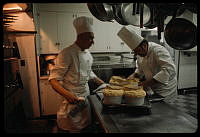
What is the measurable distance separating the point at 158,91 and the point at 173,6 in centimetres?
90

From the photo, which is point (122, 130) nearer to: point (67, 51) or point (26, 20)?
point (67, 51)

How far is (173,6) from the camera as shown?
40.1 inches

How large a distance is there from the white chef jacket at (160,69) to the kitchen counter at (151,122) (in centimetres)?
52

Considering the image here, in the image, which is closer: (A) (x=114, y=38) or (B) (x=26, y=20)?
(B) (x=26, y=20)

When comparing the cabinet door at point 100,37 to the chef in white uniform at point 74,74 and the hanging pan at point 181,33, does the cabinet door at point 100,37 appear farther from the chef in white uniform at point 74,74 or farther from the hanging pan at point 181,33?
the hanging pan at point 181,33

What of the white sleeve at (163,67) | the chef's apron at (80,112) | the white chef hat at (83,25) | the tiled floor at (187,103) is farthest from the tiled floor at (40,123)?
the white chef hat at (83,25)

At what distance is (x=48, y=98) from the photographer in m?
2.79

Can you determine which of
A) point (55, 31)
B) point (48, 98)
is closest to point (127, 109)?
point (48, 98)

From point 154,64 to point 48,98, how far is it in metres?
1.96

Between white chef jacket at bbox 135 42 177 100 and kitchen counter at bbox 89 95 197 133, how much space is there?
522 millimetres

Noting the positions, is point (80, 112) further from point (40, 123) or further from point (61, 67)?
point (40, 123)

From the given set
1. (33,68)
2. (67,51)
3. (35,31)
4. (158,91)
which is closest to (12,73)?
(33,68)

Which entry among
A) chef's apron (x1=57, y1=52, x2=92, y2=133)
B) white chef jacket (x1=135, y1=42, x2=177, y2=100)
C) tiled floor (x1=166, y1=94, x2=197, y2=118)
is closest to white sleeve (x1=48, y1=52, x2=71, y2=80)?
chef's apron (x1=57, y1=52, x2=92, y2=133)

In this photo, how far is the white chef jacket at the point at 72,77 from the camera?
1.41 m
